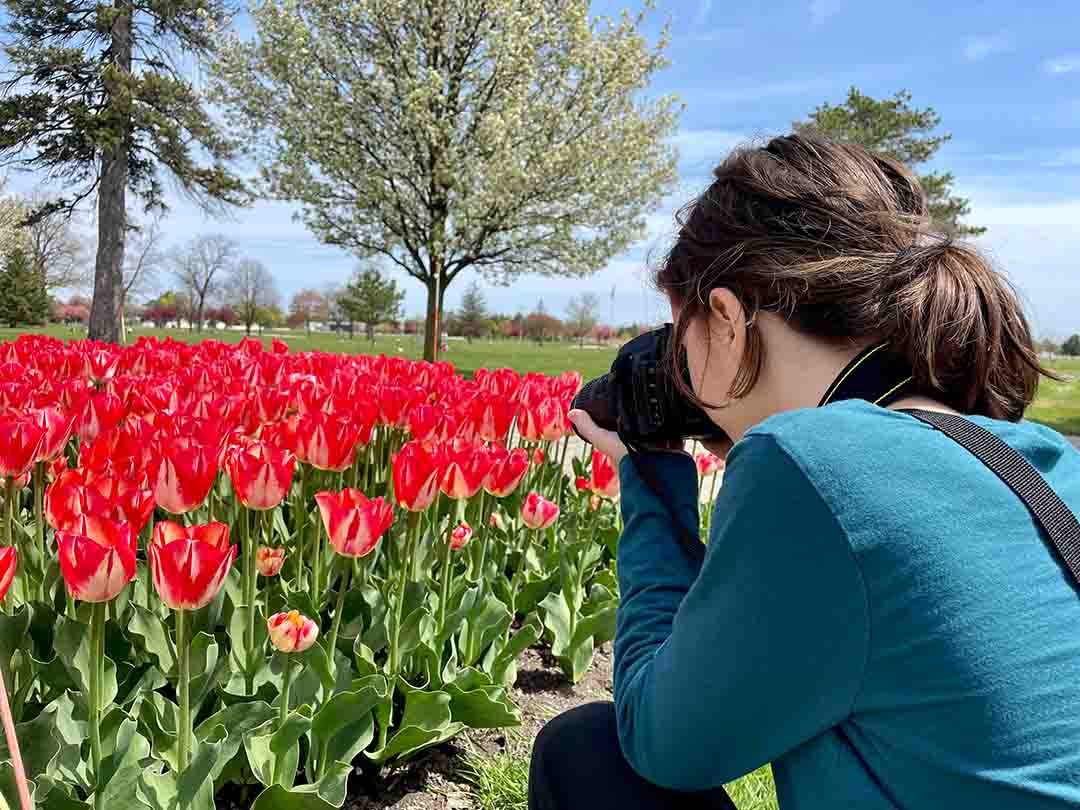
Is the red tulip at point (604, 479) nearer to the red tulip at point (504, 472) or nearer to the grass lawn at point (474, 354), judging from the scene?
the red tulip at point (504, 472)

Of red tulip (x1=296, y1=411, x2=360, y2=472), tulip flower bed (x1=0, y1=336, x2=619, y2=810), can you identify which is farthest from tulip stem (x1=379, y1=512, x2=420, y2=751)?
red tulip (x1=296, y1=411, x2=360, y2=472)

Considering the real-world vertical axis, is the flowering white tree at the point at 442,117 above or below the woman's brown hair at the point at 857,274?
above

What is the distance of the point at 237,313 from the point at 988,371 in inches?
3267

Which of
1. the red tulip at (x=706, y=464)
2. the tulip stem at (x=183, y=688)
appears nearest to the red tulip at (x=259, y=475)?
the tulip stem at (x=183, y=688)

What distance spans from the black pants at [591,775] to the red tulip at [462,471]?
72cm

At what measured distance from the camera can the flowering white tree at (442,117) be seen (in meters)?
16.2

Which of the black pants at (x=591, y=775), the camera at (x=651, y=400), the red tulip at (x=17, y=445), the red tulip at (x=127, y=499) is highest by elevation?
the camera at (x=651, y=400)

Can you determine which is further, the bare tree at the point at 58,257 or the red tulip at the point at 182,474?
the bare tree at the point at 58,257

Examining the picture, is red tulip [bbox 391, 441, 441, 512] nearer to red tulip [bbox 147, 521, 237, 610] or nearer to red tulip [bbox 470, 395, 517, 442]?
red tulip [bbox 147, 521, 237, 610]

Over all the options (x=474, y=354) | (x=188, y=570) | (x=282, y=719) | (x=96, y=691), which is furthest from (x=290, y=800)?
(x=474, y=354)

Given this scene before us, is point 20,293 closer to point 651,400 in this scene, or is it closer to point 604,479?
point 604,479

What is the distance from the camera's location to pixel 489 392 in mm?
3131

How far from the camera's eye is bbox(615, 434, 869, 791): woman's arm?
0.94m

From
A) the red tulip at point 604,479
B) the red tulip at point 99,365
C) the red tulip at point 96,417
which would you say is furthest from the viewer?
the red tulip at point 99,365
